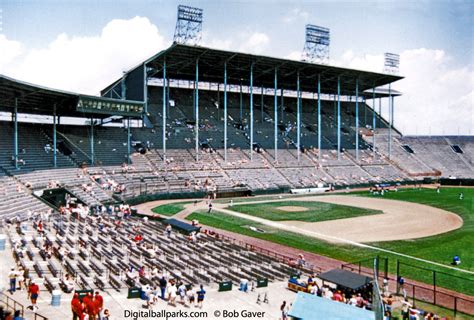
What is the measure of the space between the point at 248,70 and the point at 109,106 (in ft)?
97.6

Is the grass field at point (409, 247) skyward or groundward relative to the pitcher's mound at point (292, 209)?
groundward

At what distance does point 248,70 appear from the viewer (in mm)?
74688

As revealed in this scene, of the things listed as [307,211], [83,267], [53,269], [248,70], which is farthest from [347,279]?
[248,70]

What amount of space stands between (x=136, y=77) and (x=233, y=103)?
93.0 ft

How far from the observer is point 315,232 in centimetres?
3656

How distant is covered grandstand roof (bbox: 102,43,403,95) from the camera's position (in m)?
64.0

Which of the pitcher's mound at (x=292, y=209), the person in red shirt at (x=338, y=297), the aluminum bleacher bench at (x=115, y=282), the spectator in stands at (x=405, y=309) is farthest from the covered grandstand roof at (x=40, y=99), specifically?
the spectator in stands at (x=405, y=309)

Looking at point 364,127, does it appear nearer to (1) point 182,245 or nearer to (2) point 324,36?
(2) point 324,36

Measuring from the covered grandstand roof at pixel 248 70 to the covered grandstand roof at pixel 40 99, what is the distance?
11.8 metres

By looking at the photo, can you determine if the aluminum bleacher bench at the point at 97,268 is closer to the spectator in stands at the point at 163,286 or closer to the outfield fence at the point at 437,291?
the spectator in stands at the point at 163,286

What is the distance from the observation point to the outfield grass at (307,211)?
44138mm

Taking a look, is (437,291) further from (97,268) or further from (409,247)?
(97,268)

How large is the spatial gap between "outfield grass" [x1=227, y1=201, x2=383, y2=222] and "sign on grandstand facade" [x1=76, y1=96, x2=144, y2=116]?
20.6 metres

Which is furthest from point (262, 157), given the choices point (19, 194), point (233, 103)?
point (19, 194)
